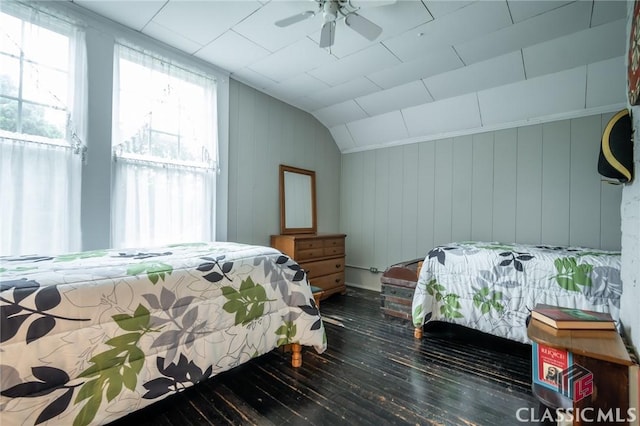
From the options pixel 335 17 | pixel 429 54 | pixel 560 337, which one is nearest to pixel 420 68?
pixel 429 54

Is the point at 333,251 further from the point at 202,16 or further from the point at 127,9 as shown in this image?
the point at 127,9

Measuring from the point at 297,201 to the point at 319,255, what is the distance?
0.86 meters

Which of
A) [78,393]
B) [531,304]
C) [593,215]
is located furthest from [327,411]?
[593,215]

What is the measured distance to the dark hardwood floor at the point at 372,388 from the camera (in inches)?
62.4

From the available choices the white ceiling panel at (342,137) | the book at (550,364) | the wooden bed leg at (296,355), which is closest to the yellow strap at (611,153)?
the book at (550,364)

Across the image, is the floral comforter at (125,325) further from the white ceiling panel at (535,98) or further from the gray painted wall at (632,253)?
the white ceiling panel at (535,98)

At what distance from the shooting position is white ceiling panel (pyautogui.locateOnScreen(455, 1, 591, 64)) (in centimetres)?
218

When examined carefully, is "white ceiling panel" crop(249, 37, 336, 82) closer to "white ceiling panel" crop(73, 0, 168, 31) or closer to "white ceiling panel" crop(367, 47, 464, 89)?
"white ceiling panel" crop(367, 47, 464, 89)

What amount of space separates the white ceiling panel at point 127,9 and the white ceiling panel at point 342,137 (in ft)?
9.23

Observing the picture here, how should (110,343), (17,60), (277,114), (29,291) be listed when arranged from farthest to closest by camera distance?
1. (277,114)
2. (17,60)
3. (110,343)
4. (29,291)

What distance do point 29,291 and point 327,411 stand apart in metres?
1.53

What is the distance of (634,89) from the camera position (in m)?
1.35

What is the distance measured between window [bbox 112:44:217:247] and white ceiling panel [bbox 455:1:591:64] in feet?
8.72

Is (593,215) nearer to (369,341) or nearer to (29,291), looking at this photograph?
(369,341)
